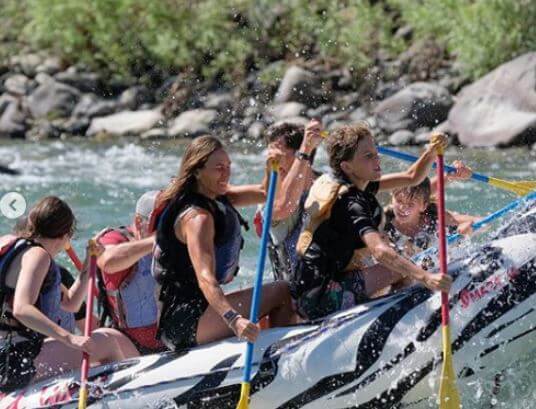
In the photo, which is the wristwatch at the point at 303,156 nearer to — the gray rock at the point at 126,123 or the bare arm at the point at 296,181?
the bare arm at the point at 296,181

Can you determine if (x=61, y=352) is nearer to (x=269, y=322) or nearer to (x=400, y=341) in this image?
(x=269, y=322)

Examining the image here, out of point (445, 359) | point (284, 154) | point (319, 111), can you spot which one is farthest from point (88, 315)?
point (319, 111)

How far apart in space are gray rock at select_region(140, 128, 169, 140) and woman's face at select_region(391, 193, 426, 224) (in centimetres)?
1149

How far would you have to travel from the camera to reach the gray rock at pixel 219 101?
58.6 ft

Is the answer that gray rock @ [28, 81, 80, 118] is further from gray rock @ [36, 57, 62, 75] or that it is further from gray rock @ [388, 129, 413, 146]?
gray rock @ [388, 129, 413, 146]

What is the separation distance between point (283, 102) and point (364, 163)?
11895 mm

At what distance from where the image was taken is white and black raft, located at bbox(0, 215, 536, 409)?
5.18 metres

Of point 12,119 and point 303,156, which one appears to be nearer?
point 303,156

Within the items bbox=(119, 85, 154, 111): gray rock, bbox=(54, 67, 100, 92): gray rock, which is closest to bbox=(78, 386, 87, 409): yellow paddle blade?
bbox=(119, 85, 154, 111): gray rock

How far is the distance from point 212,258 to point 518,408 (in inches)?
68.4

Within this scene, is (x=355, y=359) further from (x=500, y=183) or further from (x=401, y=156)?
(x=500, y=183)

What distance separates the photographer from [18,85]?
20719 millimetres

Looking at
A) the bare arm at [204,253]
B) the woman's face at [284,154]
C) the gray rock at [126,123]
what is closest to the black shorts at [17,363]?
the bare arm at [204,253]

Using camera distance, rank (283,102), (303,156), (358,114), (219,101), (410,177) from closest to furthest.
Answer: (303,156) → (410,177) → (358,114) → (283,102) → (219,101)
